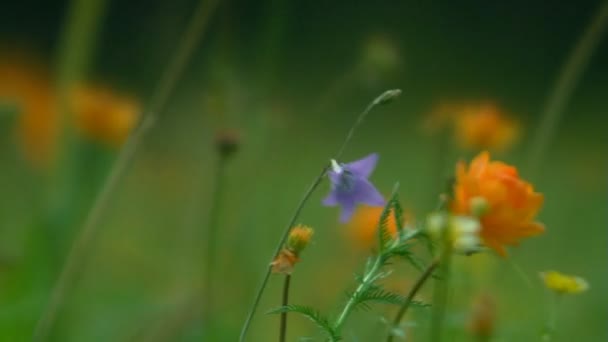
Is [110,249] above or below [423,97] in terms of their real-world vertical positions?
below

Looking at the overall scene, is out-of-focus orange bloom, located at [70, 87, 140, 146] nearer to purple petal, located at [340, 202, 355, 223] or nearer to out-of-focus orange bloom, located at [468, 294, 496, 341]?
purple petal, located at [340, 202, 355, 223]

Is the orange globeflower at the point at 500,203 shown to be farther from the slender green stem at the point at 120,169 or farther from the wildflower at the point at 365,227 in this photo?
the wildflower at the point at 365,227

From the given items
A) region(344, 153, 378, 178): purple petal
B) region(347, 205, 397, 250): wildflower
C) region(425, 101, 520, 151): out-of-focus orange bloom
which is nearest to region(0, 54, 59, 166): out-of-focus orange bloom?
region(347, 205, 397, 250): wildflower

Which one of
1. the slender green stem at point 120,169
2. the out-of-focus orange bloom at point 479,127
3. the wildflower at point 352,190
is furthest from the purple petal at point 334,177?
the out-of-focus orange bloom at point 479,127

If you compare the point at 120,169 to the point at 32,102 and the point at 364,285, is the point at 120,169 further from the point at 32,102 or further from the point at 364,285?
the point at 32,102

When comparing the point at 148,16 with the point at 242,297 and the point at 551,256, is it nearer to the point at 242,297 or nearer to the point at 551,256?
the point at 242,297

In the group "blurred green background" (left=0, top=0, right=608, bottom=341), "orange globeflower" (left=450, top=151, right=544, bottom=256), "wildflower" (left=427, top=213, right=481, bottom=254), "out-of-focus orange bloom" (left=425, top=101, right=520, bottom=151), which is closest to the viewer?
"wildflower" (left=427, top=213, right=481, bottom=254)

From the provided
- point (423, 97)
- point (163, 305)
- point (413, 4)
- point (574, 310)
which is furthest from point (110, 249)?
point (423, 97)

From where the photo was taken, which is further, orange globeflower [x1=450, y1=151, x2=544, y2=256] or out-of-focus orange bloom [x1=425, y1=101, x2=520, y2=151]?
out-of-focus orange bloom [x1=425, y1=101, x2=520, y2=151]
